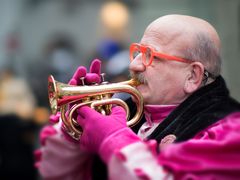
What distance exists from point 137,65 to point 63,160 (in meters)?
0.73

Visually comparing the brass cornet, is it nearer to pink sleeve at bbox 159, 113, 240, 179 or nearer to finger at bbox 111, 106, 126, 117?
finger at bbox 111, 106, 126, 117

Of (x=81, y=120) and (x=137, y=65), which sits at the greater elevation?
(x=137, y=65)

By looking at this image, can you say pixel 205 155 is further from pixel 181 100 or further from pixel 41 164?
pixel 41 164

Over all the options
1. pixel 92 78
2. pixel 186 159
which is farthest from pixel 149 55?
pixel 186 159

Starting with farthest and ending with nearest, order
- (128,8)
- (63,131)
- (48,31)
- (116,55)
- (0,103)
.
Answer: (48,31) → (128,8) → (0,103) → (116,55) → (63,131)

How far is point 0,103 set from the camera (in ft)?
36.7

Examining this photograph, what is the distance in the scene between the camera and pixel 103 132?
3.36m

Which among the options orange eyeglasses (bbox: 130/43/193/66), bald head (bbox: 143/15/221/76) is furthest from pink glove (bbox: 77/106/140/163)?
bald head (bbox: 143/15/221/76)

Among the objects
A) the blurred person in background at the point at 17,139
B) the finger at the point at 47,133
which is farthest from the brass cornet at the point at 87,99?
the blurred person in background at the point at 17,139

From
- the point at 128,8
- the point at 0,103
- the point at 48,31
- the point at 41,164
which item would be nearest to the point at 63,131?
the point at 41,164

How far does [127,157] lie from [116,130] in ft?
0.70

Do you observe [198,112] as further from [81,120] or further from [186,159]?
[81,120]

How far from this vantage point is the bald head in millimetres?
3637

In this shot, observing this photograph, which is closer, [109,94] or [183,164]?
[183,164]
